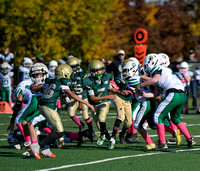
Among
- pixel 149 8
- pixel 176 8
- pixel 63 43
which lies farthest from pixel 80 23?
pixel 176 8

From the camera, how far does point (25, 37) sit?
94.9 ft

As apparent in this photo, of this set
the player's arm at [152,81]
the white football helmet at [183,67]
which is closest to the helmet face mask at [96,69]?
the player's arm at [152,81]

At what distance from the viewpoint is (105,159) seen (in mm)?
9281

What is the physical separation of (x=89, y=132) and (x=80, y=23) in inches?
736

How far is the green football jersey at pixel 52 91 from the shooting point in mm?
9672

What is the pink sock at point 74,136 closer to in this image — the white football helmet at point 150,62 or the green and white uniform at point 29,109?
the green and white uniform at point 29,109

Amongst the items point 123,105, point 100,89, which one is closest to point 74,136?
point 100,89

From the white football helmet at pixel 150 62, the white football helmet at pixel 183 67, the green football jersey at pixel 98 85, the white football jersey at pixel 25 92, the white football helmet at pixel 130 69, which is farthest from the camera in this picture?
the white football helmet at pixel 183 67

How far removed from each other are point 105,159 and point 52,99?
1.43 metres

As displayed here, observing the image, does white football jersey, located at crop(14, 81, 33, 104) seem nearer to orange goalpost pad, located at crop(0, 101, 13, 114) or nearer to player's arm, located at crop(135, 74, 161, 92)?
player's arm, located at crop(135, 74, 161, 92)

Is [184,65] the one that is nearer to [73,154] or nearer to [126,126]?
[126,126]

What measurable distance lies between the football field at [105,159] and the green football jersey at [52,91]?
0.95 metres

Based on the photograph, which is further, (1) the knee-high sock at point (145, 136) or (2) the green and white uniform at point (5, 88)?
(2) the green and white uniform at point (5, 88)

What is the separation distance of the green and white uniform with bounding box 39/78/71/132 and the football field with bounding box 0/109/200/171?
24.7 inches
